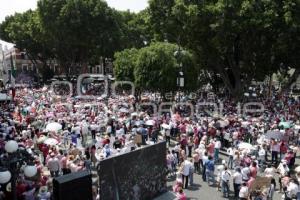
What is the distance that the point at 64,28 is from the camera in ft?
170

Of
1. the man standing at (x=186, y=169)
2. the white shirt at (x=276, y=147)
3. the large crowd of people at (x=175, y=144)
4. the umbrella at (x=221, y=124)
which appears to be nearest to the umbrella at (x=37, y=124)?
the large crowd of people at (x=175, y=144)

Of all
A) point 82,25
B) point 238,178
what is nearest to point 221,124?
point 238,178

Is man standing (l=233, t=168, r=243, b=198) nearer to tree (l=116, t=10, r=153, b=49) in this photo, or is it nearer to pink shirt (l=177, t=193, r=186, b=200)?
pink shirt (l=177, t=193, r=186, b=200)

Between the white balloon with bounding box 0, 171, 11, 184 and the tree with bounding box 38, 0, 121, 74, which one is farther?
the tree with bounding box 38, 0, 121, 74

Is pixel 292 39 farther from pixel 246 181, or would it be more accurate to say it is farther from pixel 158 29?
pixel 246 181

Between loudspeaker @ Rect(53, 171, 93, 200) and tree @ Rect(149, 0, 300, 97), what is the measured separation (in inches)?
929

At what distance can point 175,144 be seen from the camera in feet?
72.6

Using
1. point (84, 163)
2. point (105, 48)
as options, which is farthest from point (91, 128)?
point (105, 48)

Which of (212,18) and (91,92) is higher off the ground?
(212,18)

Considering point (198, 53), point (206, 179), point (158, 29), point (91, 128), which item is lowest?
point (206, 179)

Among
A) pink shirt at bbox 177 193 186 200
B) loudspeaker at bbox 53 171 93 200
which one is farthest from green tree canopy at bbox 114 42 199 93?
loudspeaker at bbox 53 171 93 200

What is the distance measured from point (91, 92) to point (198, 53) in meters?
17.3

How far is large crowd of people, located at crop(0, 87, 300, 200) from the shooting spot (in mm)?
14656

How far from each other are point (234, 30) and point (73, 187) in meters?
24.4
